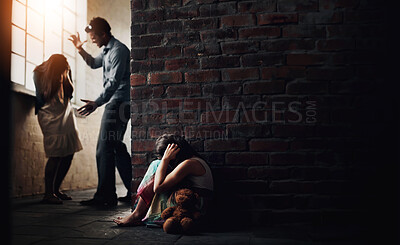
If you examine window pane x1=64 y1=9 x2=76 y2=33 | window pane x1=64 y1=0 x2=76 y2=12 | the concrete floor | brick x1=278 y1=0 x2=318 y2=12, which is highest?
window pane x1=64 y1=0 x2=76 y2=12

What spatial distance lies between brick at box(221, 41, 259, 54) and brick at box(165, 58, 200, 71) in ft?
0.81

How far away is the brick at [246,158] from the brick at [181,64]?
0.76 meters

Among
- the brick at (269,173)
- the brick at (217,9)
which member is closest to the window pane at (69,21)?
the brick at (217,9)

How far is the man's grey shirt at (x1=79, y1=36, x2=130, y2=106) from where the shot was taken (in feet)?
12.2

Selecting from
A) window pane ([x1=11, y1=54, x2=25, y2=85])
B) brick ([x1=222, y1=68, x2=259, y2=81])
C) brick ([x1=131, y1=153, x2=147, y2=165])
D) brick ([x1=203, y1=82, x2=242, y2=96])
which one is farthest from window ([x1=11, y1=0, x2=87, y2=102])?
brick ([x1=222, y1=68, x2=259, y2=81])

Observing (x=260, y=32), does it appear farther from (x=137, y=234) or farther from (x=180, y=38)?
(x=137, y=234)

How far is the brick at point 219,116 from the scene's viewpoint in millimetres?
2805

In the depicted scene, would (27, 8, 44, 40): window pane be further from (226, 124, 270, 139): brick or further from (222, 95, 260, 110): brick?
(226, 124, 270, 139): brick

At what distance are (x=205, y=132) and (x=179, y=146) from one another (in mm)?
269

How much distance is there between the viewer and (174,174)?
102 inches

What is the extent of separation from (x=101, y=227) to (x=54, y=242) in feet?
1.54

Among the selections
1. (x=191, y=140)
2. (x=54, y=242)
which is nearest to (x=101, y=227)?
(x=54, y=242)

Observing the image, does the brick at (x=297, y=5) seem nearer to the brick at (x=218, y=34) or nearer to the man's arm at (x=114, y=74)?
the brick at (x=218, y=34)

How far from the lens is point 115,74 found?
374 cm
